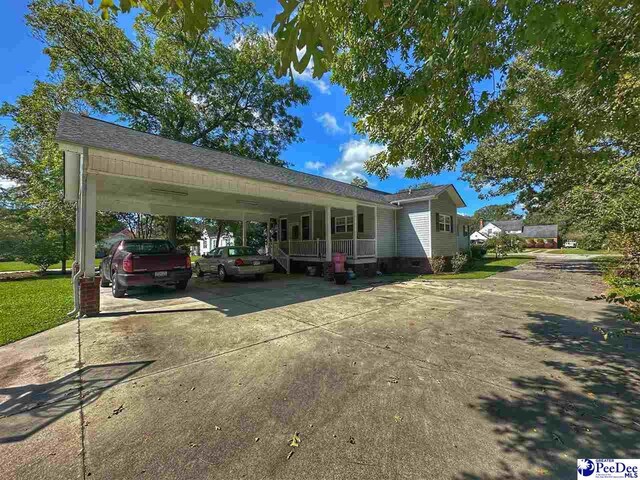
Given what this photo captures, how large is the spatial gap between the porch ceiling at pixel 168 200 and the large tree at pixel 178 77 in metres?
7.41

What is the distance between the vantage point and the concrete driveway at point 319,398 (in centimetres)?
211

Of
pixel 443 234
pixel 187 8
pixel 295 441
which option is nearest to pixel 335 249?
pixel 443 234

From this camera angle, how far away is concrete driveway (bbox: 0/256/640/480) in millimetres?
2113

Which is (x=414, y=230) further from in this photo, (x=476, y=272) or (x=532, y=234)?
(x=532, y=234)

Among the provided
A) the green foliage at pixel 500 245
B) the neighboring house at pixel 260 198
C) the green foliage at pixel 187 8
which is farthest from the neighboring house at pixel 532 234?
the green foliage at pixel 187 8

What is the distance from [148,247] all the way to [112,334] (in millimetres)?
4701

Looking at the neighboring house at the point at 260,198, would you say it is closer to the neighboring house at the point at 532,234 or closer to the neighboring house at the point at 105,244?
the neighboring house at the point at 105,244

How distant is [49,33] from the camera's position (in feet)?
50.1

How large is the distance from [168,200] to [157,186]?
11.9ft

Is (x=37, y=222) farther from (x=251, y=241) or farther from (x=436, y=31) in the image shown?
(x=436, y=31)

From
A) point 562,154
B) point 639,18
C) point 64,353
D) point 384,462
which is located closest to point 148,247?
point 64,353

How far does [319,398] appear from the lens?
9.72 ft

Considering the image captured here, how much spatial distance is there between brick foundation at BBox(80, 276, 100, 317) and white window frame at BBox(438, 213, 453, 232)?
15.7 metres

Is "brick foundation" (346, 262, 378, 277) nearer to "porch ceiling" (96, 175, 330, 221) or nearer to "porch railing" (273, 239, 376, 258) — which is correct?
"porch railing" (273, 239, 376, 258)
